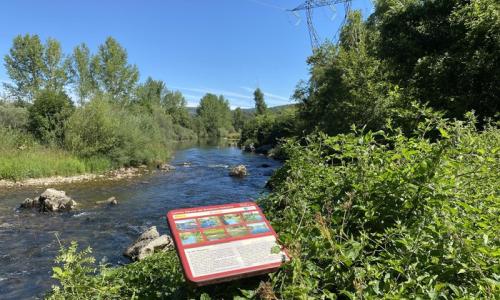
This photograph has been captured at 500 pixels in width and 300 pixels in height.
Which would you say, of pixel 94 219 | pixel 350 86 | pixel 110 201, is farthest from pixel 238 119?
pixel 94 219

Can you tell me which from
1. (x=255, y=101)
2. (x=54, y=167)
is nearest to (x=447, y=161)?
(x=54, y=167)

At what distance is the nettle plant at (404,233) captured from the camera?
7.78 ft

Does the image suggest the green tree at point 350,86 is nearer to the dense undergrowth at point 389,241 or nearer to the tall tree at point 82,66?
the dense undergrowth at point 389,241

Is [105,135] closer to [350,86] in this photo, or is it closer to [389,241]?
[350,86]

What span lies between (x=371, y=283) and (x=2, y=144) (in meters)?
25.1

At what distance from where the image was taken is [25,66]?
4388cm

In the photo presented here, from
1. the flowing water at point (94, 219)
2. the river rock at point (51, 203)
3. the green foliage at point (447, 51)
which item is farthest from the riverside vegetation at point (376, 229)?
the river rock at point (51, 203)

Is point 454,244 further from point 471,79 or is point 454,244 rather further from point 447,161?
point 471,79

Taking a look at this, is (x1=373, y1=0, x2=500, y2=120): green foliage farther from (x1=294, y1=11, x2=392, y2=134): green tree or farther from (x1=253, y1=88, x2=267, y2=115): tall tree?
(x1=253, y1=88, x2=267, y2=115): tall tree

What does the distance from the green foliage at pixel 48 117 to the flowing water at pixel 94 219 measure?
713 cm

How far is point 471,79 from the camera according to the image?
11.2m

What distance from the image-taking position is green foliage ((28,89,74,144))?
24812 mm

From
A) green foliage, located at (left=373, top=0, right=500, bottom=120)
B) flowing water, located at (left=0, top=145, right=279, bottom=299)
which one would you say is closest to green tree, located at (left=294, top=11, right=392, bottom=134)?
green foliage, located at (left=373, top=0, right=500, bottom=120)

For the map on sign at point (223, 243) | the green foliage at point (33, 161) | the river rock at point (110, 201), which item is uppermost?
the map on sign at point (223, 243)
